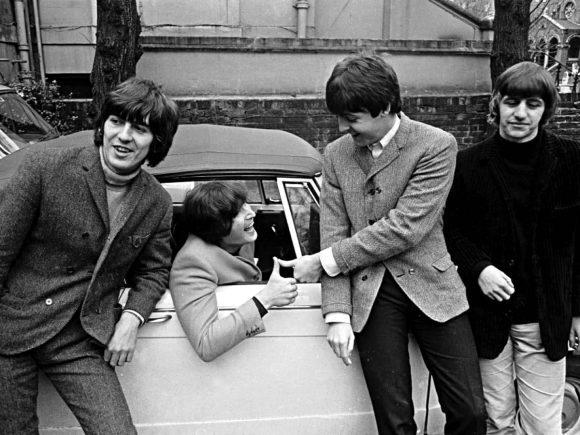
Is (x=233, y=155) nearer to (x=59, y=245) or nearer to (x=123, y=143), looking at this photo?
(x=123, y=143)

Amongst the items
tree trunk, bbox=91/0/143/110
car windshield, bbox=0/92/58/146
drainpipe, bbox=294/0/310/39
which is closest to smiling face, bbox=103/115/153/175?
car windshield, bbox=0/92/58/146

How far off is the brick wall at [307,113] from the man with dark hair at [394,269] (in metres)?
6.27

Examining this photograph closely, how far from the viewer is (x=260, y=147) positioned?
8.98 feet

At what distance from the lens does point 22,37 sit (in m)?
9.41

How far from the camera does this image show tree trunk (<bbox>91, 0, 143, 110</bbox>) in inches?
235

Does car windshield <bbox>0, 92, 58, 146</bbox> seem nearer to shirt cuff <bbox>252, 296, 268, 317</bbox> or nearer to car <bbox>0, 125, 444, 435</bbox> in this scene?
car <bbox>0, 125, 444, 435</bbox>

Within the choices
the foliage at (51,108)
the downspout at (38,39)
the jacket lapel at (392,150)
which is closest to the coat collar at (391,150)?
the jacket lapel at (392,150)

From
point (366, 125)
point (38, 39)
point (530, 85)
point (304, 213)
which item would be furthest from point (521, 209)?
point (38, 39)

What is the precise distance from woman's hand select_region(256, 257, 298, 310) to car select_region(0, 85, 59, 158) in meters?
2.59

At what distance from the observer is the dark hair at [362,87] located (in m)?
1.97

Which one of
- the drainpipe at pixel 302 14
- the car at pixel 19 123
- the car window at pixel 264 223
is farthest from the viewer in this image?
the drainpipe at pixel 302 14

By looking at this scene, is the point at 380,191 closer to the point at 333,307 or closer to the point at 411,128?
the point at 411,128

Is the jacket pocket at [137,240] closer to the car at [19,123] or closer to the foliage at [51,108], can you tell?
the car at [19,123]

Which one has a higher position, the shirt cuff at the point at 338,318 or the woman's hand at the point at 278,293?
the woman's hand at the point at 278,293
